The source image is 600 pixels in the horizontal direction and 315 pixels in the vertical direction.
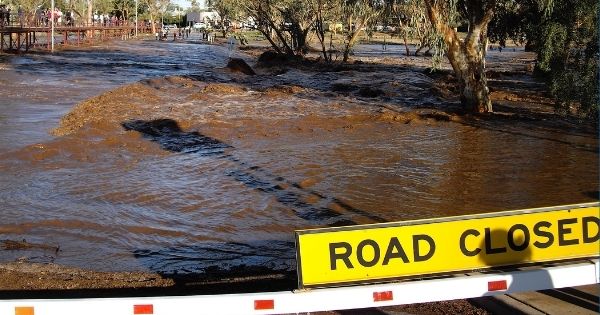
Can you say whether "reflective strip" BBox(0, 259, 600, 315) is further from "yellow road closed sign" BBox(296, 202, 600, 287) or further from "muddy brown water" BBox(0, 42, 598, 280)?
"muddy brown water" BBox(0, 42, 598, 280)

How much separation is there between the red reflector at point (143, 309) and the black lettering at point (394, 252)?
1.83m

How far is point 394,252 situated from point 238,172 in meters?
8.63

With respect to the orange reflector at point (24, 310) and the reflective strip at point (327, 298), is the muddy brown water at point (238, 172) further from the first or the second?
the orange reflector at point (24, 310)

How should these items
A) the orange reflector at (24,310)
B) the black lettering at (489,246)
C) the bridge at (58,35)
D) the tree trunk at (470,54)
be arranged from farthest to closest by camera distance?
the bridge at (58,35) < the tree trunk at (470,54) < the black lettering at (489,246) < the orange reflector at (24,310)

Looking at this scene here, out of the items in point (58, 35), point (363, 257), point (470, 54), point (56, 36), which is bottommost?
point (363, 257)

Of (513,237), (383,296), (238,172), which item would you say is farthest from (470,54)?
(383,296)

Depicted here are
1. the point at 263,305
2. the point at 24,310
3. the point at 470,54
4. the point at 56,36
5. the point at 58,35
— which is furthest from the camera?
the point at 58,35

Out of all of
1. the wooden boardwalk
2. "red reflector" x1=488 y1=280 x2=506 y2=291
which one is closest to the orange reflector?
"red reflector" x1=488 y1=280 x2=506 y2=291

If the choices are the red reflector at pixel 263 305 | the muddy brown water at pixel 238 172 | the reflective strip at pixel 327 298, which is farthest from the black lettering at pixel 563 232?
the muddy brown water at pixel 238 172

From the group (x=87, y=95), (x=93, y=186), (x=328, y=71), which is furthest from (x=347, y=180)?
(x=328, y=71)

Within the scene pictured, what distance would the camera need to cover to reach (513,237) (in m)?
5.83

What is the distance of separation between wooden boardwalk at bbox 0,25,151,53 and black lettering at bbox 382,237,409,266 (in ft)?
141

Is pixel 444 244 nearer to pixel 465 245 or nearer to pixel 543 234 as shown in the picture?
pixel 465 245

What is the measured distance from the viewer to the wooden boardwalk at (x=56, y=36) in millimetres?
49297
